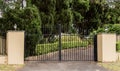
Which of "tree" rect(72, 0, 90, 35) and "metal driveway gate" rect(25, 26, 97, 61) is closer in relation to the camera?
"metal driveway gate" rect(25, 26, 97, 61)

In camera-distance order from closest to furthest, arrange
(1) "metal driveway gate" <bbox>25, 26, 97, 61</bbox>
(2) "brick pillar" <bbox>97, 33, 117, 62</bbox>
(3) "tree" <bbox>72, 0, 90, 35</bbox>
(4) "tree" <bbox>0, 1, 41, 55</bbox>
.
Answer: (2) "brick pillar" <bbox>97, 33, 117, 62</bbox> < (1) "metal driveway gate" <bbox>25, 26, 97, 61</bbox> < (4) "tree" <bbox>0, 1, 41, 55</bbox> < (3) "tree" <bbox>72, 0, 90, 35</bbox>

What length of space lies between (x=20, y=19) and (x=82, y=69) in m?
6.02

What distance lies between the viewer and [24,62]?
15.7 m

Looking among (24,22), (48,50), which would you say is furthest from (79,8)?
(24,22)

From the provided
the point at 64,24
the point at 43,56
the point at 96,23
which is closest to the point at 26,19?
the point at 43,56

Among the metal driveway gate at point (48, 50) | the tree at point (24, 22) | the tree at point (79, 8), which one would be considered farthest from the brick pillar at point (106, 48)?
the tree at point (79, 8)

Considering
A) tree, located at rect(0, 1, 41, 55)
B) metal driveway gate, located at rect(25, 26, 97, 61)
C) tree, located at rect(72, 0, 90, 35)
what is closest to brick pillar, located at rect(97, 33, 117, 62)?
metal driveway gate, located at rect(25, 26, 97, 61)

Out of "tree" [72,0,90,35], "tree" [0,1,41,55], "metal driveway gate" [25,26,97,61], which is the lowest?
"metal driveway gate" [25,26,97,61]

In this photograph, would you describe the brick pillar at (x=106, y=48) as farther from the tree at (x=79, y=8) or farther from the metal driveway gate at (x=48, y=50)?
the tree at (x=79, y=8)

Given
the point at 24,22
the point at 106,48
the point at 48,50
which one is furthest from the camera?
the point at 48,50

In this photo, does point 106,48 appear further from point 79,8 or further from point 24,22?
point 79,8

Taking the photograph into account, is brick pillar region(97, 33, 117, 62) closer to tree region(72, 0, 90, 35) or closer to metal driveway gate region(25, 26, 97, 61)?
metal driveway gate region(25, 26, 97, 61)

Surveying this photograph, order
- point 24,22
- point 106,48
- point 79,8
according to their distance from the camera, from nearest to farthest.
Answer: point 106,48 < point 24,22 < point 79,8

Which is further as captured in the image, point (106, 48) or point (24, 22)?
point (24, 22)
